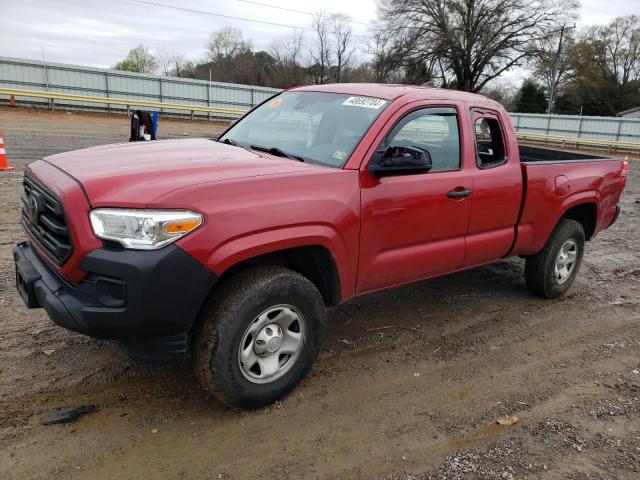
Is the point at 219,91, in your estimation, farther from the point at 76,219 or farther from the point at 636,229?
the point at 76,219

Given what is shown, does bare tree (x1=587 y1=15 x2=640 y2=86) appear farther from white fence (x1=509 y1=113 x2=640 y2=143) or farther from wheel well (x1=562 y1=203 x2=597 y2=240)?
wheel well (x1=562 y1=203 x2=597 y2=240)

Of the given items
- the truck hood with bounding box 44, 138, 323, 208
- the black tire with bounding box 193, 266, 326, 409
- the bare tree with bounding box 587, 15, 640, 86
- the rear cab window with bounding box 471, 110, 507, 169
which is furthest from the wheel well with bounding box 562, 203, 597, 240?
the bare tree with bounding box 587, 15, 640, 86

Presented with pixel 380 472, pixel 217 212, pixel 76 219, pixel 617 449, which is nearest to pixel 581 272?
pixel 617 449

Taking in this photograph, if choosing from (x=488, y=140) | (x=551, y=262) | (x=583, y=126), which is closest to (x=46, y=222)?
(x=488, y=140)

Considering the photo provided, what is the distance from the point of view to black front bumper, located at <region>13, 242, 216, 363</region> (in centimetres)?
260

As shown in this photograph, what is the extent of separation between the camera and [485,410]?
3.43 m

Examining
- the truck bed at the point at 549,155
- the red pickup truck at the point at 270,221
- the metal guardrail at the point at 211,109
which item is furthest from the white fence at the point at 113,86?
the red pickup truck at the point at 270,221

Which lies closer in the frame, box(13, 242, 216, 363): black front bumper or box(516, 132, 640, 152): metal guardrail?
box(13, 242, 216, 363): black front bumper

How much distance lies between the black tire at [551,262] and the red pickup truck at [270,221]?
494 millimetres

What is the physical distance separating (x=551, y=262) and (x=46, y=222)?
4.49 meters

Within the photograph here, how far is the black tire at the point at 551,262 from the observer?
5.23 m

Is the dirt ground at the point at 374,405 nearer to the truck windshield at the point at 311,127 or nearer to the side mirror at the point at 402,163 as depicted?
the side mirror at the point at 402,163

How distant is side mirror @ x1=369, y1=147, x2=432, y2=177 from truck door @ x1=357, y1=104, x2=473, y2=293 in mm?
53

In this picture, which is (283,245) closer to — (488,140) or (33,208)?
(33,208)
